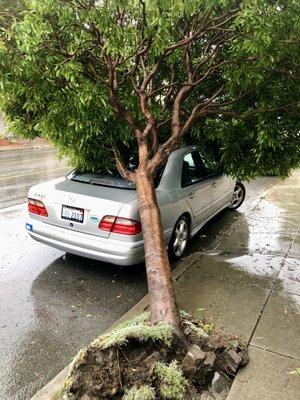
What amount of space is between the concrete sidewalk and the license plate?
1470 mm

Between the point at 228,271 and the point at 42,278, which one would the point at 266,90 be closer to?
the point at 228,271

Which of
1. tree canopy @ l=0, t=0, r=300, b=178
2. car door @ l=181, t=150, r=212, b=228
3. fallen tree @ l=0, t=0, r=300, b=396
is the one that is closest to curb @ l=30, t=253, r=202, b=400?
fallen tree @ l=0, t=0, r=300, b=396

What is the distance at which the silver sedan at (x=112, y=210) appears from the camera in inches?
170

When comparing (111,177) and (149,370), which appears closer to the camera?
(149,370)

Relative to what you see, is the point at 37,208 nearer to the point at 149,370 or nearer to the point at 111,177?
the point at 111,177

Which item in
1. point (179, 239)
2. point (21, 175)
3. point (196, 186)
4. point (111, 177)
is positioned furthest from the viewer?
point (21, 175)

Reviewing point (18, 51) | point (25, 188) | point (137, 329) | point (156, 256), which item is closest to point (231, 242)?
point (156, 256)

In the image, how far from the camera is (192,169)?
575cm

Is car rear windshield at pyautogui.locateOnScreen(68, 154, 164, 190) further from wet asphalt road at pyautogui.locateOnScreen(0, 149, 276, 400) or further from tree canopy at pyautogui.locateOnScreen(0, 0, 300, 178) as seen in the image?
wet asphalt road at pyautogui.locateOnScreen(0, 149, 276, 400)

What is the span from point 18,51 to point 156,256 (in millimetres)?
2539

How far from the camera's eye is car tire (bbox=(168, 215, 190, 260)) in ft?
17.0

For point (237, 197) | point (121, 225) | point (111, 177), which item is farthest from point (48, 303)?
point (237, 197)

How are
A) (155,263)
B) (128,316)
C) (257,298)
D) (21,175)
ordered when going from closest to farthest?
1. (155,263)
2. (128,316)
3. (257,298)
4. (21,175)

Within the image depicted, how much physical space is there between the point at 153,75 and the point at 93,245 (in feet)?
7.30
